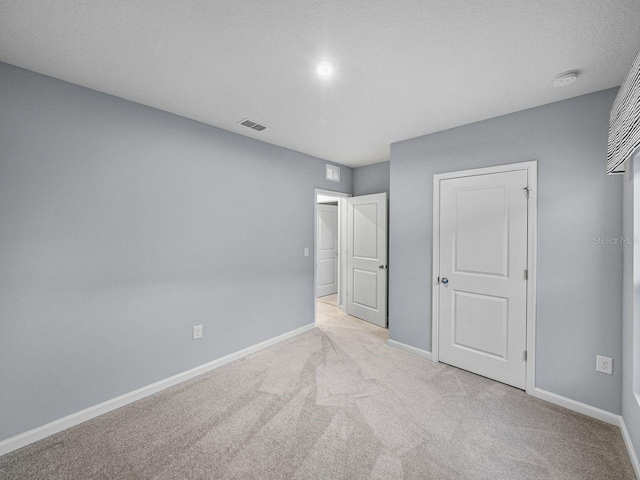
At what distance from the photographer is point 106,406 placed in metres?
2.22

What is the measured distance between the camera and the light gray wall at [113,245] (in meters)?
1.88

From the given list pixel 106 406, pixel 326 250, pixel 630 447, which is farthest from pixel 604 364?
pixel 326 250

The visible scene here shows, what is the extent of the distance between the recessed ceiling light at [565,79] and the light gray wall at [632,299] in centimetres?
68

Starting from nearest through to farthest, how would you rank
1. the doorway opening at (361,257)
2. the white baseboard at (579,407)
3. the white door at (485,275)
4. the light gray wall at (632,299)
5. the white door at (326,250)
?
the light gray wall at (632,299) < the white baseboard at (579,407) < the white door at (485,275) < the doorway opening at (361,257) < the white door at (326,250)

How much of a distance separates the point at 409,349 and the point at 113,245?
10.6 ft

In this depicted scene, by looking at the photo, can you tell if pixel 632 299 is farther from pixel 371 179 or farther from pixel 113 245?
pixel 113 245

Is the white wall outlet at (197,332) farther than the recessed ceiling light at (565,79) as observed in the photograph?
Yes

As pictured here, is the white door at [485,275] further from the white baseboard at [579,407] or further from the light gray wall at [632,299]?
the light gray wall at [632,299]

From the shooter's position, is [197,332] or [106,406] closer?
[106,406]

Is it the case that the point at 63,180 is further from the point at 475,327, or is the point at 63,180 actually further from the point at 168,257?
the point at 475,327

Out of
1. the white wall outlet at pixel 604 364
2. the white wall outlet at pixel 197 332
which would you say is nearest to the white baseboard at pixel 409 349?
Result: the white wall outlet at pixel 604 364

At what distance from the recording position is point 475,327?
2820mm

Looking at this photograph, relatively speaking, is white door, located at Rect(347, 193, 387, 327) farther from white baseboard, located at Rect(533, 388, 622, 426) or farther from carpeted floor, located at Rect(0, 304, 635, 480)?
white baseboard, located at Rect(533, 388, 622, 426)

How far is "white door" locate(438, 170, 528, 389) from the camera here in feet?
8.36
